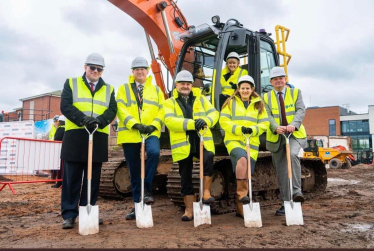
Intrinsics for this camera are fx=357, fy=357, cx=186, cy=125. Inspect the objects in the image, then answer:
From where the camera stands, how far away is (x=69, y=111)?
4434 mm

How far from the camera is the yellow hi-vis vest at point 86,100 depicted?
15.0 ft

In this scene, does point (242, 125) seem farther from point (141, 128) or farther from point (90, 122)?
point (90, 122)

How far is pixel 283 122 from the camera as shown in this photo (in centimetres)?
526

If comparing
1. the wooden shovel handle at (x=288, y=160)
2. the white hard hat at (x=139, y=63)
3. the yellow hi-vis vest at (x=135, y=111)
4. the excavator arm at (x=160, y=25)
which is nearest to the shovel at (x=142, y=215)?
the yellow hi-vis vest at (x=135, y=111)

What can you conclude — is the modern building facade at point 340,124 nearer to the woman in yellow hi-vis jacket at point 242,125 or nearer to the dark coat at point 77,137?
the woman in yellow hi-vis jacket at point 242,125

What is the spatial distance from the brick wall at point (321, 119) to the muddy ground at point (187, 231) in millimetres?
48473

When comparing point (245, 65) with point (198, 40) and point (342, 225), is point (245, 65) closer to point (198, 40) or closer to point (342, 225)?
point (198, 40)

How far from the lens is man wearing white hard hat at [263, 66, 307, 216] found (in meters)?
5.12

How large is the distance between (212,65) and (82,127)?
2.98 metres

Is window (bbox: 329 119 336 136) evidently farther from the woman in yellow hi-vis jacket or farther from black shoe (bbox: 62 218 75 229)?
black shoe (bbox: 62 218 75 229)

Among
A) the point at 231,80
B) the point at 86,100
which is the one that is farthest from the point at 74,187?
the point at 231,80

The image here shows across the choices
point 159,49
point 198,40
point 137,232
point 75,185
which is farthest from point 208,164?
point 159,49

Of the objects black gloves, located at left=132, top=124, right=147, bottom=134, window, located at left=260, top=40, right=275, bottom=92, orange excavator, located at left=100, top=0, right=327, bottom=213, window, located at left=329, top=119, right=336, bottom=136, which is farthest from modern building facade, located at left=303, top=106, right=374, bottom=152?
black gloves, located at left=132, top=124, right=147, bottom=134

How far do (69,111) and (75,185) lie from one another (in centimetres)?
95
